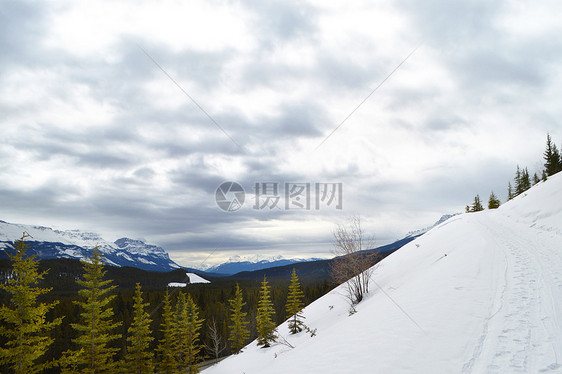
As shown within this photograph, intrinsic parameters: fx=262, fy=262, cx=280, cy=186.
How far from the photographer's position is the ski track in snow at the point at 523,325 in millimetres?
5148

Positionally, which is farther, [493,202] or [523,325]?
[493,202]

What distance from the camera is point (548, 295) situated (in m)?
7.59

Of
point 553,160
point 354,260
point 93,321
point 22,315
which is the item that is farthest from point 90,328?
point 553,160

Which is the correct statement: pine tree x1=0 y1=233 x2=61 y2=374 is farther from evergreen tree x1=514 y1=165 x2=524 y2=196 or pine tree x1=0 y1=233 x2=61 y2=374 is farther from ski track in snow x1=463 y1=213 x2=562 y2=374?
evergreen tree x1=514 y1=165 x2=524 y2=196

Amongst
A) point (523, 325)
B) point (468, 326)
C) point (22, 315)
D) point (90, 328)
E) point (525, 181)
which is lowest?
point (90, 328)

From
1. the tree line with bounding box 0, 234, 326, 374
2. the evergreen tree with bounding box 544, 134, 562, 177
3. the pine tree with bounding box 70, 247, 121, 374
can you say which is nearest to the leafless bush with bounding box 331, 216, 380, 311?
the tree line with bounding box 0, 234, 326, 374

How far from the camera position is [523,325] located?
6.34 metres

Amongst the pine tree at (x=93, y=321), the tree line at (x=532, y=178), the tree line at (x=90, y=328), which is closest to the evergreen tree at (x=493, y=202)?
the tree line at (x=532, y=178)

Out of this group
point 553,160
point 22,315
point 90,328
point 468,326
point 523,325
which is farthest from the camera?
point 553,160

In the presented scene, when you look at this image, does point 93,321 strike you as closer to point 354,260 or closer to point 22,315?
point 22,315

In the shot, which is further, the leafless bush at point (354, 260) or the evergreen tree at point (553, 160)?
the evergreen tree at point (553, 160)

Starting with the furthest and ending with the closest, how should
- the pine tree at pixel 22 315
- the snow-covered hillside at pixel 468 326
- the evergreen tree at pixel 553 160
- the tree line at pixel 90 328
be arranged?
1. the evergreen tree at pixel 553 160
2. the tree line at pixel 90 328
3. the pine tree at pixel 22 315
4. the snow-covered hillside at pixel 468 326

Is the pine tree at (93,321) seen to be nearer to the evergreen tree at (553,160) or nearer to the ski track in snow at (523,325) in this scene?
the ski track in snow at (523,325)

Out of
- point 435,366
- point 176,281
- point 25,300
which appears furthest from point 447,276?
point 176,281
